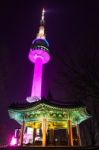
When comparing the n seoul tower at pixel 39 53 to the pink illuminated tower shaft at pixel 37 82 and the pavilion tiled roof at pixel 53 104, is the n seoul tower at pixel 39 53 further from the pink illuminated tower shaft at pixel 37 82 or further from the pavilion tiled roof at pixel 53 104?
the pavilion tiled roof at pixel 53 104

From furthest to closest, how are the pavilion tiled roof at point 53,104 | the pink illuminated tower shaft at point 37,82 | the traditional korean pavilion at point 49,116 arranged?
the pink illuminated tower shaft at point 37,82, the pavilion tiled roof at point 53,104, the traditional korean pavilion at point 49,116

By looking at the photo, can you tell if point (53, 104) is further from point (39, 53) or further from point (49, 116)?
point (39, 53)

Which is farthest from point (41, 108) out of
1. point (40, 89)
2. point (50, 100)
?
point (40, 89)

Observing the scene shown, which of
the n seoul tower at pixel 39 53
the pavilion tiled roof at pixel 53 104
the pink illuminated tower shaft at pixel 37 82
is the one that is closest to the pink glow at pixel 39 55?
the n seoul tower at pixel 39 53

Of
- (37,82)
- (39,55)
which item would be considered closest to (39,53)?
(39,55)

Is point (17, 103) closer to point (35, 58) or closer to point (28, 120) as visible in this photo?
point (28, 120)

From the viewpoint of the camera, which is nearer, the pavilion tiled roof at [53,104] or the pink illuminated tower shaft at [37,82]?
the pavilion tiled roof at [53,104]

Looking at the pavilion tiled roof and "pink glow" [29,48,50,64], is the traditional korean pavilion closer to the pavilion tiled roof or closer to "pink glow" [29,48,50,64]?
the pavilion tiled roof

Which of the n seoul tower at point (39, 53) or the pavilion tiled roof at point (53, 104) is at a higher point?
the n seoul tower at point (39, 53)

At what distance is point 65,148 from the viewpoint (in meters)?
16.6

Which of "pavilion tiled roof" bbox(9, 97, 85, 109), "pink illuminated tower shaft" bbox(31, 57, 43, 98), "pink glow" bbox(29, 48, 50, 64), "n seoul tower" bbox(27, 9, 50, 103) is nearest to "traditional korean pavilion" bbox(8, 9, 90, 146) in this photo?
"pavilion tiled roof" bbox(9, 97, 85, 109)

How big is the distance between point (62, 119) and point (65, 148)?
238 inches

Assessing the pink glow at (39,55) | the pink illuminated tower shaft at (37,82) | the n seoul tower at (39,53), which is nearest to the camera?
the pink illuminated tower shaft at (37,82)

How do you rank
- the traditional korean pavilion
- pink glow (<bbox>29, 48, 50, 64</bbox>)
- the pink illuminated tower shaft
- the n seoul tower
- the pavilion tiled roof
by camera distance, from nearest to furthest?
1. the traditional korean pavilion
2. the pavilion tiled roof
3. the pink illuminated tower shaft
4. the n seoul tower
5. pink glow (<bbox>29, 48, 50, 64</bbox>)
